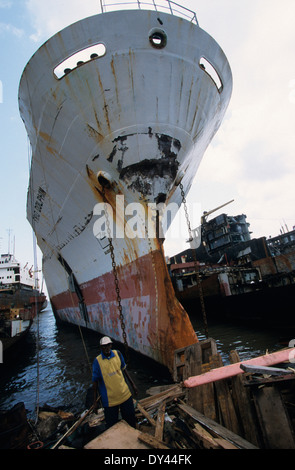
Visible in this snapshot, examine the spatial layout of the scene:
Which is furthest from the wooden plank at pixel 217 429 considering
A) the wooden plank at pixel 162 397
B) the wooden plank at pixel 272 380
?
the wooden plank at pixel 272 380

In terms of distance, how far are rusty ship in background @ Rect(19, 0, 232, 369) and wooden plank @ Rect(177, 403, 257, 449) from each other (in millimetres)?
1982

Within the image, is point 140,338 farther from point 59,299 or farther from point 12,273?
point 12,273

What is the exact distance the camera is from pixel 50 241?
34.6 feet

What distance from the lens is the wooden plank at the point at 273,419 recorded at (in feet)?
6.77

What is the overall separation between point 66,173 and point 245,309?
1047cm

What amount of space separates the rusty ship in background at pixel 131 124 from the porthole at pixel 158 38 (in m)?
0.02

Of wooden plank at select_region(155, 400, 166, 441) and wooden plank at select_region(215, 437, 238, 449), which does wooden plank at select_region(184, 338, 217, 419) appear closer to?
wooden plank at select_region(155, 400, 166, 441)

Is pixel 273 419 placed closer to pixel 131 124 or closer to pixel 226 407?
pixel 226 407

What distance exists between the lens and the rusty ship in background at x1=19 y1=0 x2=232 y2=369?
16.0 ft

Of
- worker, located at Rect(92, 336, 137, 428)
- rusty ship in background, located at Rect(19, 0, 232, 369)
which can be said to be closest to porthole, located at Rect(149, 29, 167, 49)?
rusty ship in background, located at Rect(19, 0, 232, 369)

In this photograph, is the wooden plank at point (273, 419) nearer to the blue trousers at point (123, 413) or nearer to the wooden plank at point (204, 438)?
the wooden plank at point (204, 438)

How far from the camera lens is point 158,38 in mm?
5031

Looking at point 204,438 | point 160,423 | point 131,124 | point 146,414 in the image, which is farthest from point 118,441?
point 131,124

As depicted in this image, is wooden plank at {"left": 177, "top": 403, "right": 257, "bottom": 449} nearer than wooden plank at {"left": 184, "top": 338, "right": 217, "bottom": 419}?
Yes
